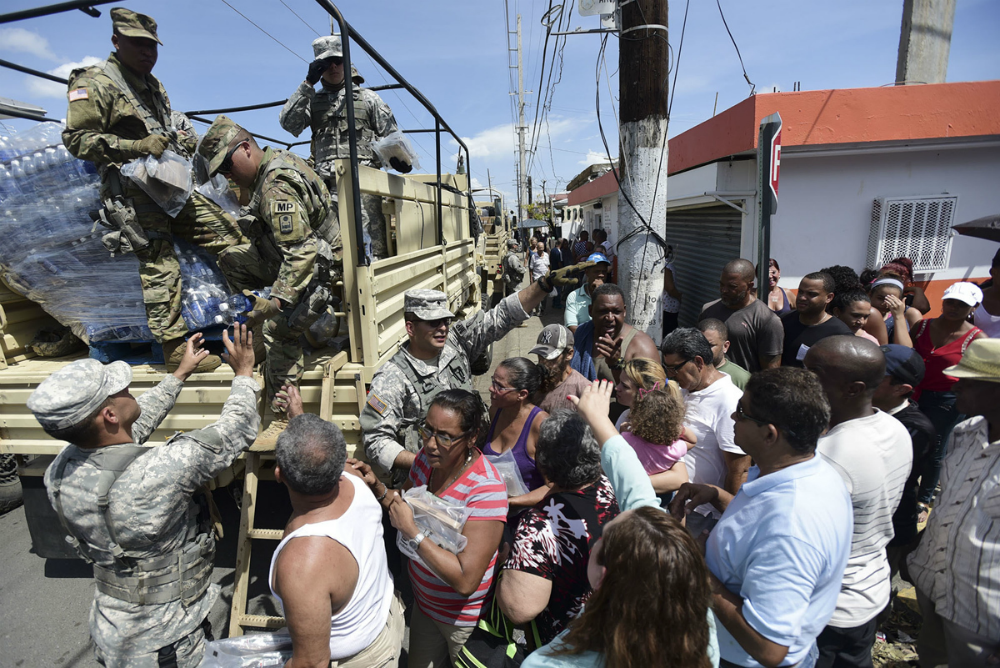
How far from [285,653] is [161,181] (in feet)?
8.73

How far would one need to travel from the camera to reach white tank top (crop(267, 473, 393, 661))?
159cm

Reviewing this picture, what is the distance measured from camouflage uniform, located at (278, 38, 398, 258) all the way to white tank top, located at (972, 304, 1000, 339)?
4.09m

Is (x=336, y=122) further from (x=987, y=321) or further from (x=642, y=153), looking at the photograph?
(x=987, y=321)

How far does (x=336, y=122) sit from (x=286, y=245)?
1846 millimetres

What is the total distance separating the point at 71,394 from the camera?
66.7 inches

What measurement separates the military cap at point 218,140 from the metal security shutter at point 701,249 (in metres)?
5.04

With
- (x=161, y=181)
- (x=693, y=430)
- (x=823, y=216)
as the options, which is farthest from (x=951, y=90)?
(x=161, y=181)

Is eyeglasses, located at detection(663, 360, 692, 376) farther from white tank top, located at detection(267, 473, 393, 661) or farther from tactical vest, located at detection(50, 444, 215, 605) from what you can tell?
tactical vest, located at detection(50, 444, 215, 605)

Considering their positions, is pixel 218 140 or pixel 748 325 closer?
pixel 218 140

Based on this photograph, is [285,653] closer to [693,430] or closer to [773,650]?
[773,650]

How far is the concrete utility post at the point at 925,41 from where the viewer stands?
6.02 m

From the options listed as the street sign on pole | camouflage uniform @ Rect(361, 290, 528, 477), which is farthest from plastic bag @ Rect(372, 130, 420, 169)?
the street sign on pole

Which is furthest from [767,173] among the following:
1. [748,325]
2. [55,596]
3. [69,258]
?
[55,596]

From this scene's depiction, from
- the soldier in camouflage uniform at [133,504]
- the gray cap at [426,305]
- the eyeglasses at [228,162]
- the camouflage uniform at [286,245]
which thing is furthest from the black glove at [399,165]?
the soldier in camouflage uniform at [133,504]
